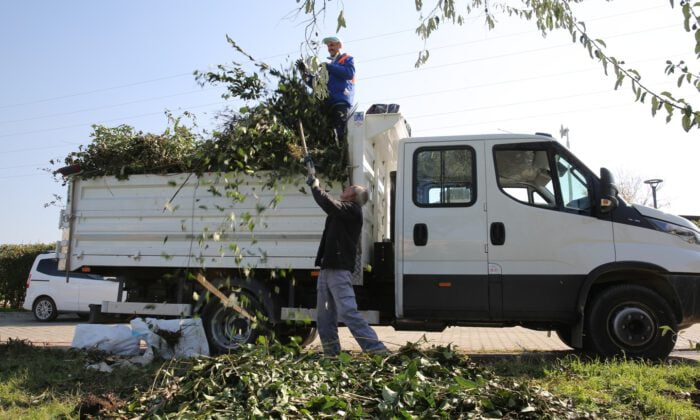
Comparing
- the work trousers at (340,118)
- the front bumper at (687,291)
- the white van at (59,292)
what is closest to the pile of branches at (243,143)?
the work trousers at (340,118)

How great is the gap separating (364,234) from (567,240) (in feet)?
6.91

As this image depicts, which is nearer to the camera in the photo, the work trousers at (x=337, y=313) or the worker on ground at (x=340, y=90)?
the work trousers at (x=337, y=313)

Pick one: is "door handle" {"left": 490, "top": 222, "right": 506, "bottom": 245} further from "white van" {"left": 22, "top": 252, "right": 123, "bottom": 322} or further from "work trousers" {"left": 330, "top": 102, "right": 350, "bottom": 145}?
"white van" {"left": 22, "top": 252, "right": 123, "bottom": 322}

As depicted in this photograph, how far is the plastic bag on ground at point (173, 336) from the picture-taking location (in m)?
5.49

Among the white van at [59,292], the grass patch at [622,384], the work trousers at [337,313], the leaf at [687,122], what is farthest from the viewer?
the white van at [59,292]

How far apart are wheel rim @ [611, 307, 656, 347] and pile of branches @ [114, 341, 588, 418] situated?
222 centimetres


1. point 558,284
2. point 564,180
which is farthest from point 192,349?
point 564,180

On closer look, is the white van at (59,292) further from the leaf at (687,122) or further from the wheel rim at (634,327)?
the leaf at (687,122)

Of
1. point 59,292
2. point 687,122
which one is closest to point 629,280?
point 687,122

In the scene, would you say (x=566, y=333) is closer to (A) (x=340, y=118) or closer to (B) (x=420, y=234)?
(B) (x=420, y=234)

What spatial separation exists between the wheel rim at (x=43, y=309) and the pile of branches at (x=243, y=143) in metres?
8.29

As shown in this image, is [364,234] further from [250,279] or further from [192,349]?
[192,349]

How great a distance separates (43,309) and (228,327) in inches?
377

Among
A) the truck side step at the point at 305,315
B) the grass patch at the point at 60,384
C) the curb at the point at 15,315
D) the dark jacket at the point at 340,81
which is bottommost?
the curb at the point at 15,315
